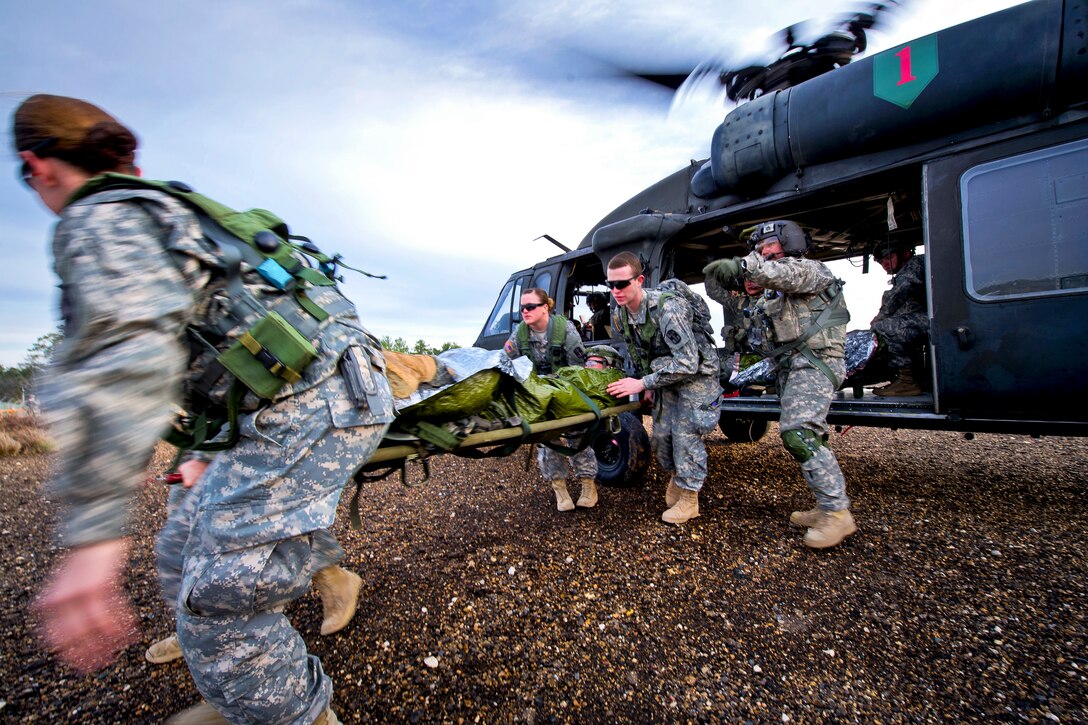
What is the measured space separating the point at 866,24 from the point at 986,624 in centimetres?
398

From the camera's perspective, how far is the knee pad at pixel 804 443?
3052 millimetres

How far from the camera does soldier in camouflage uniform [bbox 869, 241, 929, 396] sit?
3.97 m

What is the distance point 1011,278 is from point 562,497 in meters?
3.28

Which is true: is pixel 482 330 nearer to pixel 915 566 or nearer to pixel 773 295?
pixel 773 295

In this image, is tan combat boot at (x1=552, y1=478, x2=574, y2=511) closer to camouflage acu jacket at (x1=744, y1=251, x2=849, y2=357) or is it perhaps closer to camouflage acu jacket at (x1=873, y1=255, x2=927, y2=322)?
camouflage acu jacket at (x1=744, y1=251, x2=849, y2=357)

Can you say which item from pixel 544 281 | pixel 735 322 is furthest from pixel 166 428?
pixel 735 322

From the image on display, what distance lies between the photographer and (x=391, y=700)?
1896 mm

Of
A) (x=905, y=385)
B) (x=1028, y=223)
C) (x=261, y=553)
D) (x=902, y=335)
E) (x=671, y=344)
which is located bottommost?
(x=905, y=385)

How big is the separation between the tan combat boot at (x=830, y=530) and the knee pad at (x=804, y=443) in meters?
0.35

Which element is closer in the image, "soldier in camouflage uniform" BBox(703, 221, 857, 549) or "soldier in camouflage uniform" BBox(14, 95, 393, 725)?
"soldier in camouflage uniform" BBox(14, 95, 393, 725)

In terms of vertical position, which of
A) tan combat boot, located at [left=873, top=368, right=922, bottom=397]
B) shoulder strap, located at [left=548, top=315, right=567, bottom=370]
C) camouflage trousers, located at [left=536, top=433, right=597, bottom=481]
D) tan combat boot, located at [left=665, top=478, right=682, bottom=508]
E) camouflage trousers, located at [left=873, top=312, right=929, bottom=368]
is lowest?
tan combat boot, located at [left=665, top=478, right=682, bottom=508]

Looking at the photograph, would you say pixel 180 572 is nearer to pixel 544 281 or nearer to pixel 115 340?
pixel 115 340

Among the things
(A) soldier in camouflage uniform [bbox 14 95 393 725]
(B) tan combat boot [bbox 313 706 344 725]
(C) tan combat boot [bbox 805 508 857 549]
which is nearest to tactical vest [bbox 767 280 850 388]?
(C) tan combat boot [bbox 805 508 857 549]

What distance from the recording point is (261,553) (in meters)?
1.37
